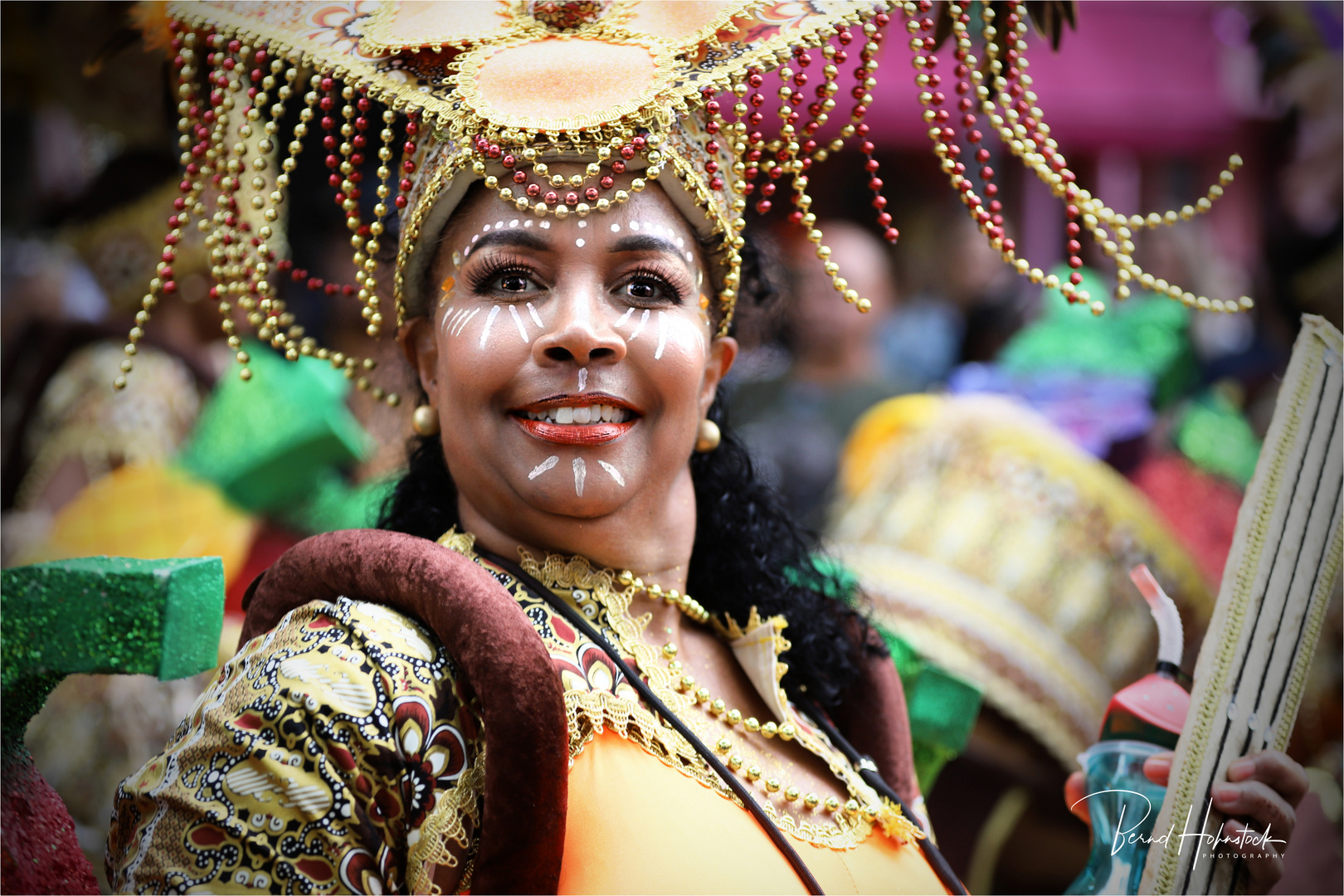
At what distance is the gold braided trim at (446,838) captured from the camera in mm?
1256

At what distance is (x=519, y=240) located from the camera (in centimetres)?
154

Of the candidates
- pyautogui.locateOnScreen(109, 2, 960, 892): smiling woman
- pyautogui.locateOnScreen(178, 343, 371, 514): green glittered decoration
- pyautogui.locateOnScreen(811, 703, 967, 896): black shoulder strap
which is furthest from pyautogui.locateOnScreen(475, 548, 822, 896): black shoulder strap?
pyautogui.locateOnScreen(178, 343, 371, 514): green glittered decoration

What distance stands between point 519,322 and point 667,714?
1.82ft

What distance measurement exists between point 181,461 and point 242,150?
2066 mm

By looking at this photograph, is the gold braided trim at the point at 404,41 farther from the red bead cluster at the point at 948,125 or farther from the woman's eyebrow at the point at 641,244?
the red bead cluster at the point at 948,125

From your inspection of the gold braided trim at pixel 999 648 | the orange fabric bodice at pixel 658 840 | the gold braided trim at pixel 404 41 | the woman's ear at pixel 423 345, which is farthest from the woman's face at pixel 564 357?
the gold braided trim at pixel 999 648

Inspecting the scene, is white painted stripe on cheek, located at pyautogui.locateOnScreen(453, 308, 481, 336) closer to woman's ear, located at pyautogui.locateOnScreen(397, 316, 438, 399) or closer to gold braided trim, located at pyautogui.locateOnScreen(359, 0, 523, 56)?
woman's ear, located at pyautogui.locateOnScreen(397, 316, 438, 399)

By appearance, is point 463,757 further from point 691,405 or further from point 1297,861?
point 1297,861

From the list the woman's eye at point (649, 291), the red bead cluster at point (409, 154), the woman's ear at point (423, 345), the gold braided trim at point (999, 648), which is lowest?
the gold braided trim at point (999, 648)

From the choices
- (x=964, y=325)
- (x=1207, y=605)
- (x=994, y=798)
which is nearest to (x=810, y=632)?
(x=994, y=798)

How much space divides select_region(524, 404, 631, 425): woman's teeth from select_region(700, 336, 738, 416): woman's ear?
0.28 metres

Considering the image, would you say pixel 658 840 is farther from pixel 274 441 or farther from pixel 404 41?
pixel 274 441

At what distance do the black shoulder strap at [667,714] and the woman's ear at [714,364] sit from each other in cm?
42

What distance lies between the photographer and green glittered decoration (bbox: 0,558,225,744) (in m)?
1.32
